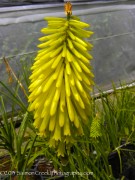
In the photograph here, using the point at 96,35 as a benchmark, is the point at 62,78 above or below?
above

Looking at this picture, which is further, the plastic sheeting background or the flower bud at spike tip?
the plastic sheeting background

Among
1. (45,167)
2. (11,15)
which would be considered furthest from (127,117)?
(11,15)

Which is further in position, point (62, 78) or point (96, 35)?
point (96, 35)

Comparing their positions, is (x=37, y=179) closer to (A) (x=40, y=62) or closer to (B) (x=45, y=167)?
(B) (x=45, y=167)

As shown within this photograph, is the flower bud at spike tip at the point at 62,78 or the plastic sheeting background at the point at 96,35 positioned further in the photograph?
the plastic sheeting background at the point at 96,35
